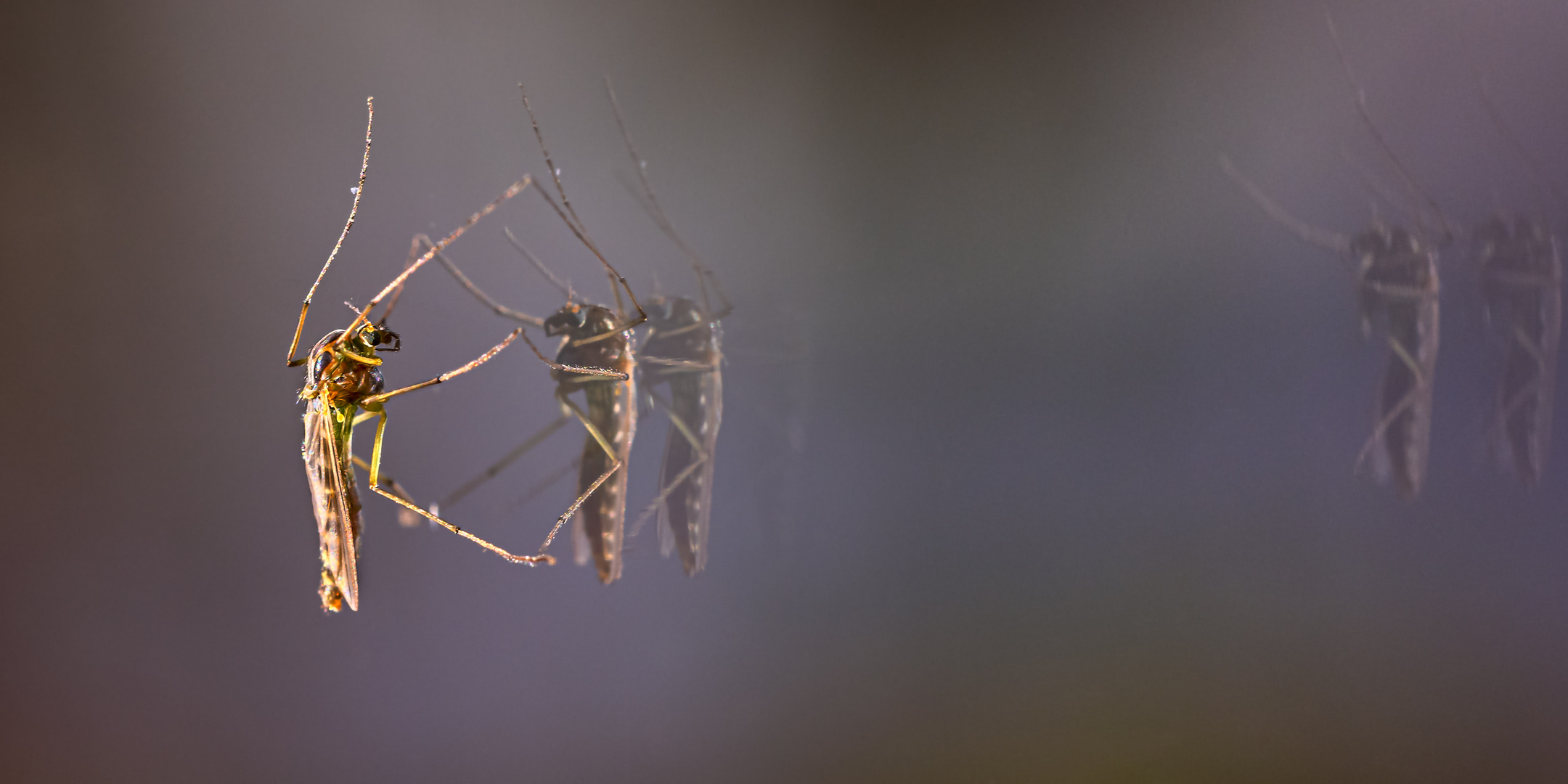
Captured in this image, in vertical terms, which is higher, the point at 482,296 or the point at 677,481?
the point at 482,296

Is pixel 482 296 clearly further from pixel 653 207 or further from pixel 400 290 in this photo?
pixel 653 207

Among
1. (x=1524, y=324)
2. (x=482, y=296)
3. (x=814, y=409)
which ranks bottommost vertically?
(x=814, y=409)

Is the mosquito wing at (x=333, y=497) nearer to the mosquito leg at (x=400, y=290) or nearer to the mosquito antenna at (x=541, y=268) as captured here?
the mosquito leg at (x=400, y=290)

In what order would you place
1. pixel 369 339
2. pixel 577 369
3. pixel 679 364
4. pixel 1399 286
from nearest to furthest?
pixel 369 339 < pixel 577 369 < pixel 679 364 < pixel 1399 286

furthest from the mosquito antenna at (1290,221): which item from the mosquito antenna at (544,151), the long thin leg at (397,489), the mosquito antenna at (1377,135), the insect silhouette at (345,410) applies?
the long thin leg at (397,489)

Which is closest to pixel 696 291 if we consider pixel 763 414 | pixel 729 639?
pixel 763 414

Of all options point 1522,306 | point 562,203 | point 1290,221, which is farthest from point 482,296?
point 1522,306

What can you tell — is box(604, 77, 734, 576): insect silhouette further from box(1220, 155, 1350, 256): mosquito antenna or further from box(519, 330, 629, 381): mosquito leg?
box(1220, 155, 1350, 256): mosquito antenna
